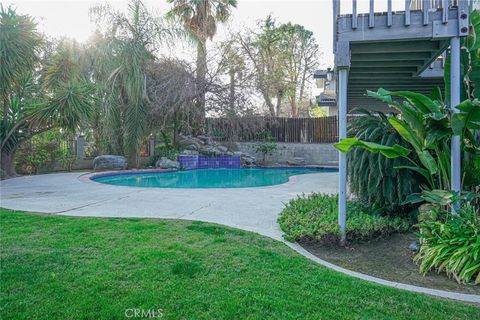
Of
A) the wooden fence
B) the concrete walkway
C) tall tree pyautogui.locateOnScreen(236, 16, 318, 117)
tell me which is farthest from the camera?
tall tree pyautogui.locateOnScreen(236, 16, 318, 117)

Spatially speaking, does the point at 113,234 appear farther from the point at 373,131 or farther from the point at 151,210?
the point at 373,131

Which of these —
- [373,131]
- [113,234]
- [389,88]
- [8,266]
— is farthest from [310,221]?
[389,88]

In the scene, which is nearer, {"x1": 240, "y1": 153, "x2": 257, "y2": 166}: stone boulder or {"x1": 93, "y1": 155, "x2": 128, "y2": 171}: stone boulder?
{"x1": 93, "y1": 155, "x2": 128, "y2": 171}: stone boulder

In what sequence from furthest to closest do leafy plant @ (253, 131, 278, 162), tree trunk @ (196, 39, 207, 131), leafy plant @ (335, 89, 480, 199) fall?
leafy plant @ (253, 131, 278, 162) → tree trunk @ (196, 39, 207, 131) → leafy plant @ (335, 89, 480, 199)

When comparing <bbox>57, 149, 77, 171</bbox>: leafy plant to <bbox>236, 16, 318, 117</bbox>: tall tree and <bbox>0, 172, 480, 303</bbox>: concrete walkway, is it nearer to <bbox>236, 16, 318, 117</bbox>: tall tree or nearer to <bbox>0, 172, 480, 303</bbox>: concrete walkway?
<bbox>0, 172, 480, 303</bbox>: concrete walkway

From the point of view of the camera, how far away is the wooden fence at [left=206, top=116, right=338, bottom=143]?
1862 cm

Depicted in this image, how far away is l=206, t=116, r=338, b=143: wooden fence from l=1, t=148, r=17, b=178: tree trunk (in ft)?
29.7

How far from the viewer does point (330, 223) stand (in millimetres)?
4758

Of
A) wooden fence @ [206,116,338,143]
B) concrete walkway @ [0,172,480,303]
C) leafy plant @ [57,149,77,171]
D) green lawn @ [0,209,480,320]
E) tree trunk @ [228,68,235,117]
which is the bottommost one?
green lawn @ [0,209,480,320]

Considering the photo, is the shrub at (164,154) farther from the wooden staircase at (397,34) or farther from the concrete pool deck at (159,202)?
the wooden staircase at (397,34)

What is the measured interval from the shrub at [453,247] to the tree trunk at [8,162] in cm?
1318

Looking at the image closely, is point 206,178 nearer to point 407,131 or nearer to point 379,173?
point 379,173

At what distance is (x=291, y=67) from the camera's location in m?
28.2

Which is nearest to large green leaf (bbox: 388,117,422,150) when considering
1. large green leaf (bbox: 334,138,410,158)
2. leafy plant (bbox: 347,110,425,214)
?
large green leaf (bbox: 334,138,410,158)
